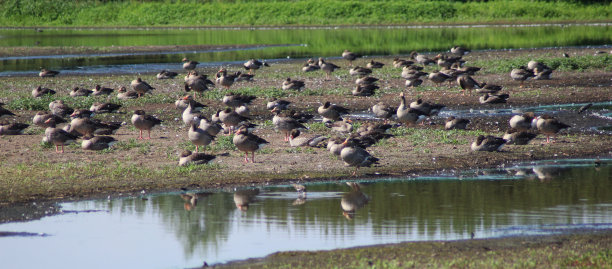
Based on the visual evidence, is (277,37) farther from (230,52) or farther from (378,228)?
(378,228)

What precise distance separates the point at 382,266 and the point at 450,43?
53803 millimetres

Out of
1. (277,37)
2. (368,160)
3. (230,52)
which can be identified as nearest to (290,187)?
(368,160)

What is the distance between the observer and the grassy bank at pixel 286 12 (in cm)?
8806

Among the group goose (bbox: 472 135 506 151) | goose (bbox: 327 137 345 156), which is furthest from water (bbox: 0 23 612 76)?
goose (bbox: 472 135 506 151)

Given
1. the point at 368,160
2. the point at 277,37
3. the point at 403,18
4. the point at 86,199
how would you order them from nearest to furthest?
the point at 86,199, the point at 368,160, the point at 277,37, the point at 403,18

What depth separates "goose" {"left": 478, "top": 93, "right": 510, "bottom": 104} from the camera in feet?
89.0

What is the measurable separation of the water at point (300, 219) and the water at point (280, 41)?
31.4 m

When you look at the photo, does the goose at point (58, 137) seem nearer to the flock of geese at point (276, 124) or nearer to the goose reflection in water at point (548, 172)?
the flock of geese at point (276, 124)

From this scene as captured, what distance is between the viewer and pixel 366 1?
91500mm

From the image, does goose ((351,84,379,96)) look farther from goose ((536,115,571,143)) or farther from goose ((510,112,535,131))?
goose ((536,115,571,143))

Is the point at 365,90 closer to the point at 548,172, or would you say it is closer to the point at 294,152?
the point at 294,152

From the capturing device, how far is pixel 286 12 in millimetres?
92562

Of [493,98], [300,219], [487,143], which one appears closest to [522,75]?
[493,98]

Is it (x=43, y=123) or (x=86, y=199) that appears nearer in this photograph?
(x=86, y=199)
